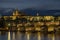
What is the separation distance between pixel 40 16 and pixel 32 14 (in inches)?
11.4

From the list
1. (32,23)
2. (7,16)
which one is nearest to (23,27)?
(32,23)

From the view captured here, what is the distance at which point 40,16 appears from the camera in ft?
36.6

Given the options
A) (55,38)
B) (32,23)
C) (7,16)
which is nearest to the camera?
(7,16)

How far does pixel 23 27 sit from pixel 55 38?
2.90 metres

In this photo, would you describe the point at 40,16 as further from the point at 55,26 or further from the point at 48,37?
the point at 48,37

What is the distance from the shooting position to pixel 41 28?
1205 centimetres

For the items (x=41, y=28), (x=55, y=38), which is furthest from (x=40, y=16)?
(x=55, y=38)

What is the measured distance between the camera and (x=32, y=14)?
11.1 m

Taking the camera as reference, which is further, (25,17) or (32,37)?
(32,37)

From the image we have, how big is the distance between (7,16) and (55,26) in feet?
6.15

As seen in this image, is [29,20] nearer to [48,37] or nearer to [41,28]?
[41,28]

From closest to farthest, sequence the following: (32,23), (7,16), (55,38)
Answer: (7,16) → (32,23) → (55,38)

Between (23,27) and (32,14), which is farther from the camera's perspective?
(23,27)

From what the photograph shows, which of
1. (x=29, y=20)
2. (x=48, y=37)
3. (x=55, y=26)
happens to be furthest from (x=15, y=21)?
(x=48, y=37)
